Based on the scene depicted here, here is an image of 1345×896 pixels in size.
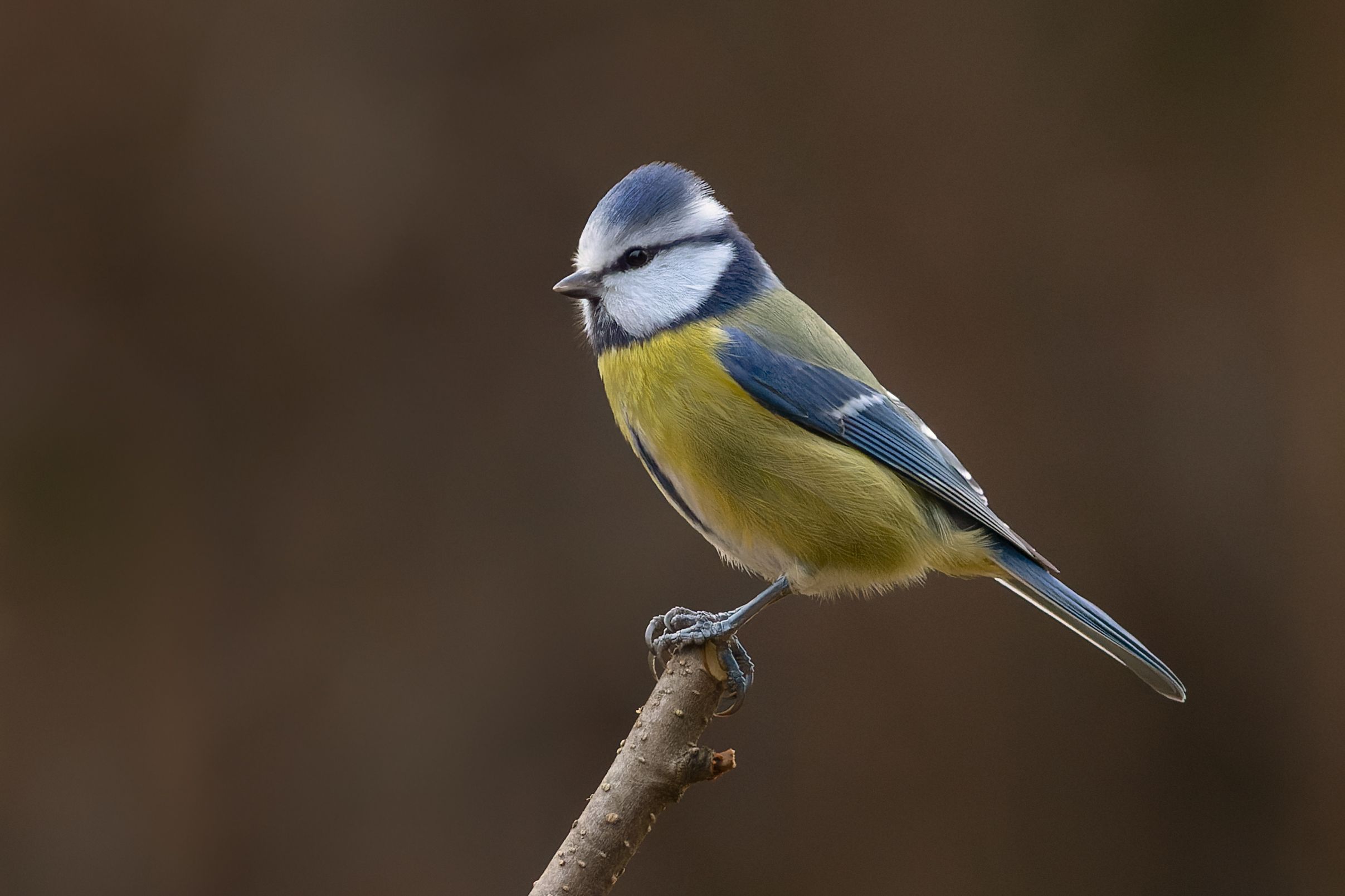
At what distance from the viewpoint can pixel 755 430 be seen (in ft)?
4.09

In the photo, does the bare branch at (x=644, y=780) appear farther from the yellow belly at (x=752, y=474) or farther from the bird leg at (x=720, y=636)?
the yellow belly at (x=752, y=474)

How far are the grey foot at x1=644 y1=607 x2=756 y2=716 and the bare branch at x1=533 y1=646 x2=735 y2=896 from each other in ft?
0.06

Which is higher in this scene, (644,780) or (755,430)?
(755,430)

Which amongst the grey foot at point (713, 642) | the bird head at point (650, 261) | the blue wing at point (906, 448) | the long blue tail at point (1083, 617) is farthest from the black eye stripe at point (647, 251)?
the long blue tail at point (1083, 617)

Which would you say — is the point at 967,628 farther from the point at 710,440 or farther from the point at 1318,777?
the point at 710,440

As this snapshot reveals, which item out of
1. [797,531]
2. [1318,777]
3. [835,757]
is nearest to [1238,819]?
[1318,777]

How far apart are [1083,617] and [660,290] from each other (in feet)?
2.03

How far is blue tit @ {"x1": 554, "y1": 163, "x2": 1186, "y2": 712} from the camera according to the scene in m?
1.24

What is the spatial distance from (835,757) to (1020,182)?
1.16m

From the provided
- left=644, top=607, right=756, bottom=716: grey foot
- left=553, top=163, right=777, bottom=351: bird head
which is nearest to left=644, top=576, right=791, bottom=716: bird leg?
left=644, top=607, right=756, bottom=716: grey foot

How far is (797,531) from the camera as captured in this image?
124cm

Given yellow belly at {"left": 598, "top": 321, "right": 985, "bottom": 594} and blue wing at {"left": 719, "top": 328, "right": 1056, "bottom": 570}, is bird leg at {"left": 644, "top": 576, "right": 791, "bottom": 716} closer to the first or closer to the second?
yellow belly at {"left": 598, "top": 321, "right": 985, "bottom": 594}

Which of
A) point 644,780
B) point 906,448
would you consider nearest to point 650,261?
point 906,448

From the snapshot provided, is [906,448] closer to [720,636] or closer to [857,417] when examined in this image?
[857,417]
